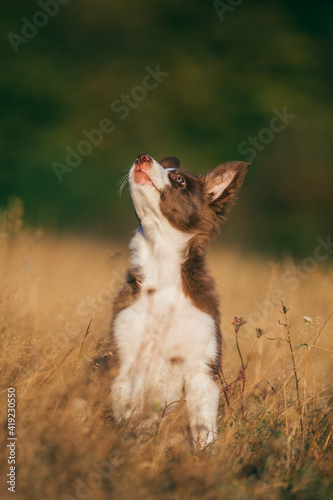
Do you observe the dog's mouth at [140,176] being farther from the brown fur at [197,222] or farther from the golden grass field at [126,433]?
the golden grass field at [126,433]

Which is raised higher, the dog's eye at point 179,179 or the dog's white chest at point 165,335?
the dog's eye at point 179,179

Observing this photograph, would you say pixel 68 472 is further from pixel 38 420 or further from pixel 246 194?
pixel 246 194

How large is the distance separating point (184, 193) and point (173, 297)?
2.46 ft

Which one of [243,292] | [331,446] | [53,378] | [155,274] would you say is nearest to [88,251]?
[243,292]

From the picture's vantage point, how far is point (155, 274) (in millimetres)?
3506

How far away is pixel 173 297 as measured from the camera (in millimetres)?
3387

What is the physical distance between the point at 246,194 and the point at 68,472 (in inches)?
456

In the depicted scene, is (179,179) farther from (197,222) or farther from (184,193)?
(197,222)

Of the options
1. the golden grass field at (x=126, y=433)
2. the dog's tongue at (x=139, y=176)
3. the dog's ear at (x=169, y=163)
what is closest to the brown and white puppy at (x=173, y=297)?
the dog's tongue at (x=139, y=176)

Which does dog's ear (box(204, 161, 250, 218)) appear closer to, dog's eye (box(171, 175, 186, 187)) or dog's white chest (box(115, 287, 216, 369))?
dog's eye (box(171, 175, 186, 187))

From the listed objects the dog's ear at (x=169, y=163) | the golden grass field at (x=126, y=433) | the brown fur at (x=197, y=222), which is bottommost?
the golden grass field at (x=126, y=433)

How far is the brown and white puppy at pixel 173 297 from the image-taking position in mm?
3145

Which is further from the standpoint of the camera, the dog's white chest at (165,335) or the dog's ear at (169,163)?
the dog's ear at (169,163)

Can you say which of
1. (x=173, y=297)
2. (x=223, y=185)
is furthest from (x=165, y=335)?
(x=223, y=185)
